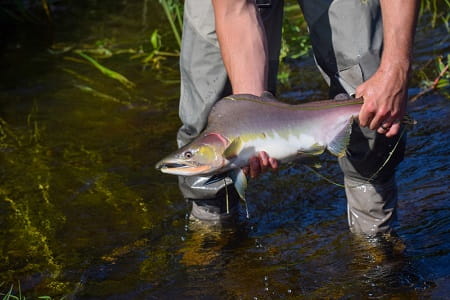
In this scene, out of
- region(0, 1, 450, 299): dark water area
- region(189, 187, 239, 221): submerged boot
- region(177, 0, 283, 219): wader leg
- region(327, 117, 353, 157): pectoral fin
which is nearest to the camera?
region(327, 117, 353, 157): pectoral fin

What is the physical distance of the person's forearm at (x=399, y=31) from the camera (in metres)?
3.28

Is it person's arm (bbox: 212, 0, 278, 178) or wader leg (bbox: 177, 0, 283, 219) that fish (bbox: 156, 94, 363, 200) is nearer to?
person's arm (bbox: 212, 0, 278, 178)

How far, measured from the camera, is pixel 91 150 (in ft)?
18.4

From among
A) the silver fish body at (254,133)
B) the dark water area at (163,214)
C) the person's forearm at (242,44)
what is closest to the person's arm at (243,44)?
the person's forearm at (242,44)

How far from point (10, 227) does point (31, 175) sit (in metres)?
0.71

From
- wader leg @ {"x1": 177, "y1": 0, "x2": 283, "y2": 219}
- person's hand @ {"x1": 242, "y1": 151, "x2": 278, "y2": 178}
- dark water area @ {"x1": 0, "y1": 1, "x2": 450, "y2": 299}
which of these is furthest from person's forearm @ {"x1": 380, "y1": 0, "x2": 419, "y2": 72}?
dark water area @ {"x1": 0, "y1": 1, "x2": 450, "y2": 299}

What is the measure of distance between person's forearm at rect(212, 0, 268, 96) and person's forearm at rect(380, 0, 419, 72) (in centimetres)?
47

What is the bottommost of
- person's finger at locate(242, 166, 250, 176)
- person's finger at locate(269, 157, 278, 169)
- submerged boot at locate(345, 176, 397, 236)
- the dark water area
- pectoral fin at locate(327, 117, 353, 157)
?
the dark water area

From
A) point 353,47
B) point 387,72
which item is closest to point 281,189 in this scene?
point 353,47

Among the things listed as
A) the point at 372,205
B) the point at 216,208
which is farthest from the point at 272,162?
the point at 216,208

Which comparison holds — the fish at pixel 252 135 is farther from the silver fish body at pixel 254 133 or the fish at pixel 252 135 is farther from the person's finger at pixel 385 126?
the person's finger at pixel 385 126

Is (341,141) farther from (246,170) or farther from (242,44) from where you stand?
(242,44)

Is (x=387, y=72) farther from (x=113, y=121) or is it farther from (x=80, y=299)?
(x=113, y=121)

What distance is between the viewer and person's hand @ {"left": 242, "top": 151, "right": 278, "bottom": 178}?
3.08 m
